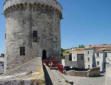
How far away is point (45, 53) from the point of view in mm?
15273

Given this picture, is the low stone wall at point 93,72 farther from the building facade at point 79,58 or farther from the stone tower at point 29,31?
the building facade at point 79,58

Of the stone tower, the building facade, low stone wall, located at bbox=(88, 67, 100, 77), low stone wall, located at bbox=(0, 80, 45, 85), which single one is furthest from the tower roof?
the building facade

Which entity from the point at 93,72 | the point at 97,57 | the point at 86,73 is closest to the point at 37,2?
the point at 86,73

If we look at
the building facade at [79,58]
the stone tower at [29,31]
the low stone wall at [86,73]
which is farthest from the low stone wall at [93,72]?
the building facade at [79,58]

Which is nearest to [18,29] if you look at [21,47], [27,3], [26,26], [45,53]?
[26,26]

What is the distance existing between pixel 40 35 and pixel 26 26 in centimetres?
194

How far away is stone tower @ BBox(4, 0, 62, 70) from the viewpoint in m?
14.8

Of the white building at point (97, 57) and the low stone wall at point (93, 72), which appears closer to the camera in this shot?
the low stone wall at point (93, 72)

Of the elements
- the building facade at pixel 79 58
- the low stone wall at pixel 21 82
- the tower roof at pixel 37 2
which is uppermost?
the tower roof at pixel 37 2

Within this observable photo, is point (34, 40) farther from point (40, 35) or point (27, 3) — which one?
point (27, 3)

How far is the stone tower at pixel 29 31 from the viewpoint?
14781 mm

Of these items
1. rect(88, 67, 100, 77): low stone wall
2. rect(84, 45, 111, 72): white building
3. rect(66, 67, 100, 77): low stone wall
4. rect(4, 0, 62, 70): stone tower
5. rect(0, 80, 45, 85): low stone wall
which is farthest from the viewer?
rect(84, 45, 111, 72): white building

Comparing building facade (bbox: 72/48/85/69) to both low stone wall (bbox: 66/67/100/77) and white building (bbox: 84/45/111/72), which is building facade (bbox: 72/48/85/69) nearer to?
white building (bbox: 84/45/111/72)

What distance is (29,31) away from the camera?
584 inches
